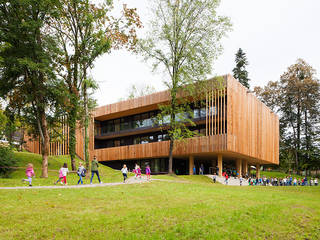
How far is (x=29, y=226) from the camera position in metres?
7.48

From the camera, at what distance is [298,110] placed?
5075cm

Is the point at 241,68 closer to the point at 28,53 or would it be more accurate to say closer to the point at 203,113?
the point at 203,113

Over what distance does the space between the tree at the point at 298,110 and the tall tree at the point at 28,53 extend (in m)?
41.6

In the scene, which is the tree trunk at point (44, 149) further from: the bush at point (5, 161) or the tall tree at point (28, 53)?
the bush at point (5, 161)

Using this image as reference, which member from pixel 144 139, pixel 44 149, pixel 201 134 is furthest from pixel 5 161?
pixel 144 139

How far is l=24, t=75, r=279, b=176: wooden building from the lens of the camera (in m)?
28.8

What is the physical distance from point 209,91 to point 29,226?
23.8 m

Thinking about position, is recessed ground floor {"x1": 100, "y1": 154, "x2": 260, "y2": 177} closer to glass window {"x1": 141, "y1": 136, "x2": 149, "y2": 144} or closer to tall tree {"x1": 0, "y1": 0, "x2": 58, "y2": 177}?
glass window {"x1": 141, "y1": 136, "x2": 149, "y2": 144}

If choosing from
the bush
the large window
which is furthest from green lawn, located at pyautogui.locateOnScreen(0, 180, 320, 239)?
the large window

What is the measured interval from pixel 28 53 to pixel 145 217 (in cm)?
1537

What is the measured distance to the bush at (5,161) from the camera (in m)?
22.6

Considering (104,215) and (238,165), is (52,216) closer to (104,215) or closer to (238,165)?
(104,215)

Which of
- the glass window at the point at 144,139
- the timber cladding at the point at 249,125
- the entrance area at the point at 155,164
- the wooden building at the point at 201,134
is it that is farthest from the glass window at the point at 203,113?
the glass window at the point at 144,139

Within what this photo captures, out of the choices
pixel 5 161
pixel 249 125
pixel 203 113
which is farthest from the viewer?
pixel 249 125
